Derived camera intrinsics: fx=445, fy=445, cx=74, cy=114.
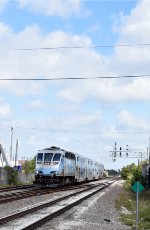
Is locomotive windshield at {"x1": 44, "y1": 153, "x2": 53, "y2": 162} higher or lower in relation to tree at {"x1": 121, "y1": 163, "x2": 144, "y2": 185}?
higher

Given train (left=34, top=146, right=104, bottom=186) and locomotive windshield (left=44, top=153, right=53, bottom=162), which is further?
locomotive windshield (left=44, top=153, right=53, bottom=162)

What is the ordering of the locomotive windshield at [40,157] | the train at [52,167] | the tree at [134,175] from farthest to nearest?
the tree at [134,175], the locomotive windshield at [40,157], the train at [52,167]

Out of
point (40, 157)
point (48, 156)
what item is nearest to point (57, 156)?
point (48, 156)

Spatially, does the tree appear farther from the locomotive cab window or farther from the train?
the locomotive cab window

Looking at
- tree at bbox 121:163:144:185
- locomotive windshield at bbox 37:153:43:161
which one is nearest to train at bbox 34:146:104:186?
locomotive windshield at bbox 37:153:43:161

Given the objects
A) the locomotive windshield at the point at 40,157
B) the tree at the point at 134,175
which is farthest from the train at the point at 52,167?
the tree at the point at 134,175

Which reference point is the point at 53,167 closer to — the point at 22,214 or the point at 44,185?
the point at 44,185

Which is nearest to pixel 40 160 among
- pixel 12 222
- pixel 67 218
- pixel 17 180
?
pixel 17 180

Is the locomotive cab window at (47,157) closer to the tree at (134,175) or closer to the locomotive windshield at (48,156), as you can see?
the locomotive windshield at (48,156)

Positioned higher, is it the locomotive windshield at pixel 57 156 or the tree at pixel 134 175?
the locomotive windshield at pixel 57 156

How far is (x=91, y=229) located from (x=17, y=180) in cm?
3968

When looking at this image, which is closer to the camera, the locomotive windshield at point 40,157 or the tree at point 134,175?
the locomotive windshield at point 40,157

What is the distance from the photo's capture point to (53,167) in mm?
37781

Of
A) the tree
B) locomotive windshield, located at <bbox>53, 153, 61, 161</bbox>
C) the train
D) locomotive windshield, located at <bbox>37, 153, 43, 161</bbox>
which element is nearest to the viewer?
the train
